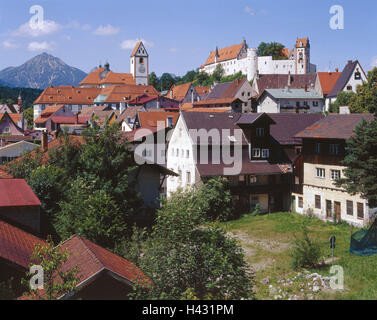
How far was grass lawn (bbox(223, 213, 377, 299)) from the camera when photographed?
60.9 ft

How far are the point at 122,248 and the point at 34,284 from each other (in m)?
7.02

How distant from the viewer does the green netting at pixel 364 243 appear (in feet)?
76.3

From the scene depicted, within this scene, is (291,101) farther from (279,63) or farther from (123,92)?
(123,92)

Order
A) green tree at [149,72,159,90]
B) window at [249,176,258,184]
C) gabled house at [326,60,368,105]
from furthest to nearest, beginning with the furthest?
green tree at [149,72,159,90], gabled house at [326,60,368,105], window at [249,176,258,184]

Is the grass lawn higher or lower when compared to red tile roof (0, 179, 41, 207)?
lower

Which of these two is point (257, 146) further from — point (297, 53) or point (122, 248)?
point (297, 53)

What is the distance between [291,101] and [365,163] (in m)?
52.2

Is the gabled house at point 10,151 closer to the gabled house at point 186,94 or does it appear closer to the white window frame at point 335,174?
the white window frame at point 335,174

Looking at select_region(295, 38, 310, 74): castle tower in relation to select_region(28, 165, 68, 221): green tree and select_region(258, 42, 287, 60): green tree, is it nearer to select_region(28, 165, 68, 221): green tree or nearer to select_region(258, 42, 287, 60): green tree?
select_region(258, 42, 287, 60): green tree

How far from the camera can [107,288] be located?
12438mm

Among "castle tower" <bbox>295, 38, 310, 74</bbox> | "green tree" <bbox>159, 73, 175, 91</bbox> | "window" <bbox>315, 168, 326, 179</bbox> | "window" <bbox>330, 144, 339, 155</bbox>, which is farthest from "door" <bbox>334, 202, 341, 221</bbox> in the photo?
"green tree" <bbox>159, 73, 175, 91</bbox>

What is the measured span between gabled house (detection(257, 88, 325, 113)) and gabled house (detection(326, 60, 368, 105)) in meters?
2.29

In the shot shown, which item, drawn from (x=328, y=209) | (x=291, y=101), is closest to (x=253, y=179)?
(x=328, y=209)
